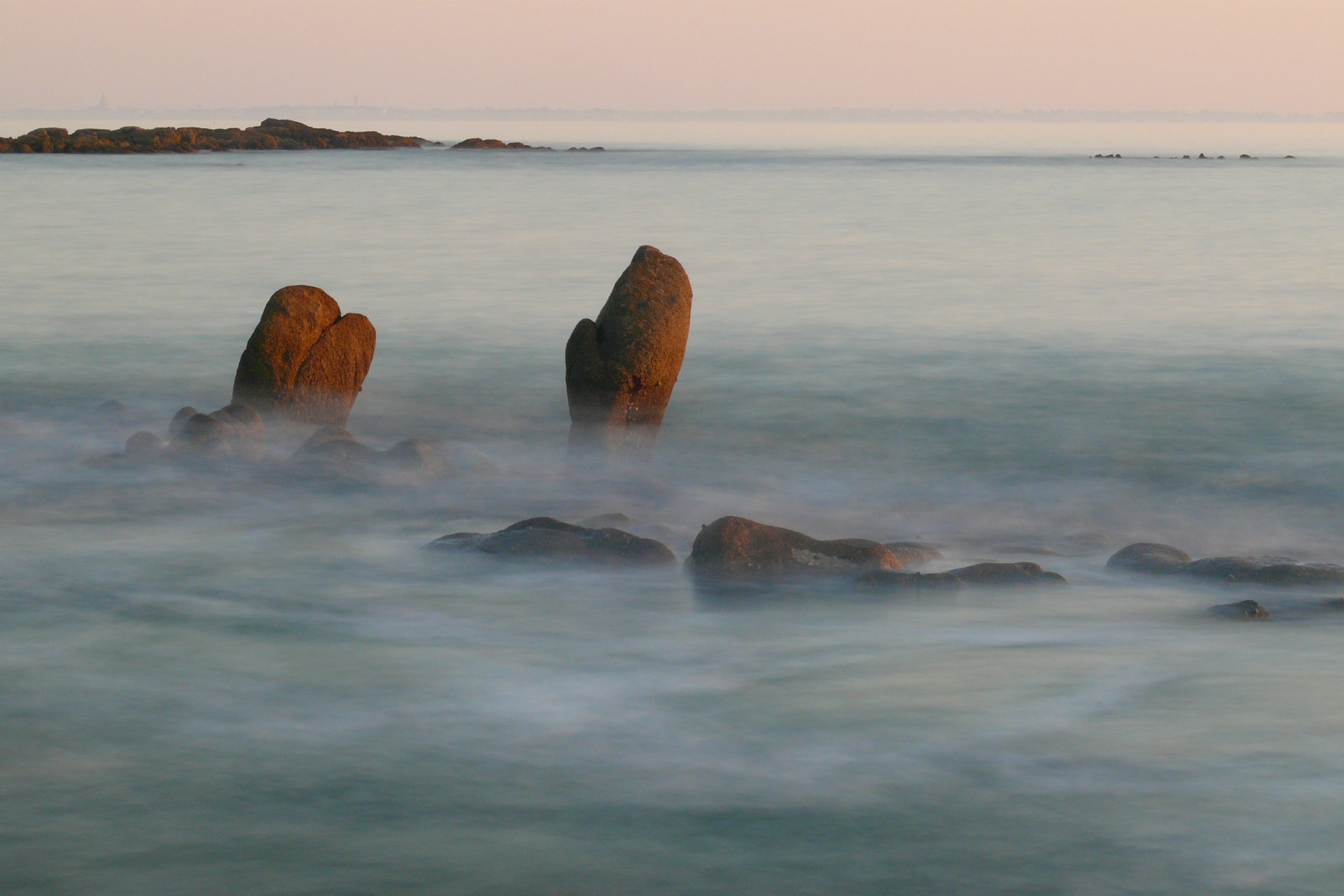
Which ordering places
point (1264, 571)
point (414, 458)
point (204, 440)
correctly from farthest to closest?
point (204, 440) → point (414, 458) → point (1264, 571)

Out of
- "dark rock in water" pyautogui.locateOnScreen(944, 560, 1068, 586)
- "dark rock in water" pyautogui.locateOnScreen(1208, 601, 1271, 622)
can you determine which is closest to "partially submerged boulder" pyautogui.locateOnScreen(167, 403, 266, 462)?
"dark rock in water" pyautogui.locateOnScreen(944, 560, 1068, 586)

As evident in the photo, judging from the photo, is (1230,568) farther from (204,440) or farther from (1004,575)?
(204,440)

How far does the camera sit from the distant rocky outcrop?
10.1 m

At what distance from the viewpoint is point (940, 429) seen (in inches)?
702

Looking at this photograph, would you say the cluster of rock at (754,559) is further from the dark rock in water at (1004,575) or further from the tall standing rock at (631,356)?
the tall standing rock at (631,356)

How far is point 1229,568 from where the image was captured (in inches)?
404

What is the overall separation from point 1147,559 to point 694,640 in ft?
11.8

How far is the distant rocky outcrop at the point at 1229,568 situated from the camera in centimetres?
1005

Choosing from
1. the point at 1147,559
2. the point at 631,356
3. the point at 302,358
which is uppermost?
the point at 631,356

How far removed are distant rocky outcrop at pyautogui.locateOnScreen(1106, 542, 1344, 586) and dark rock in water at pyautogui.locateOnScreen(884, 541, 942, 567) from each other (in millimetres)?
1254

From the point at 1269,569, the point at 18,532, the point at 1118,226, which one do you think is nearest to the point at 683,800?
the point at 1269,569

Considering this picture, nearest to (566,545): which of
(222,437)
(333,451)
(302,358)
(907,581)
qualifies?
(907,581)

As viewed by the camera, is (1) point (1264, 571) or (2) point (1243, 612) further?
(1) point (1264, 571)

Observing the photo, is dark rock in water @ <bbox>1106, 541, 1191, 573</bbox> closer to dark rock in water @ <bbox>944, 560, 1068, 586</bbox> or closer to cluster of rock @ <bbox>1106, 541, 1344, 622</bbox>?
cluster of rock @ <bbox>1106, 541, 1344, 622</bbox>
